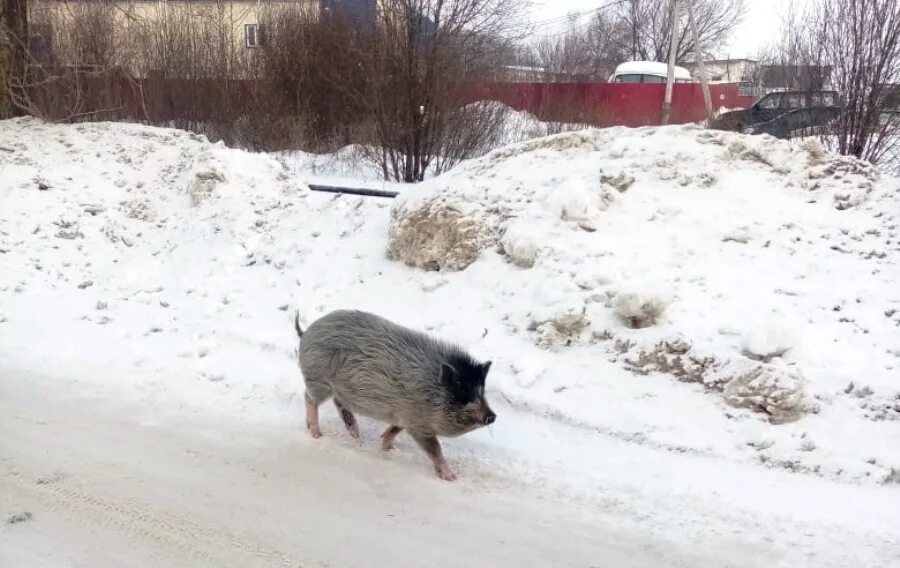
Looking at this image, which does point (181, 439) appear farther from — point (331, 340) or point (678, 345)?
point (678, 345)

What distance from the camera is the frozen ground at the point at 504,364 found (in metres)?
4.02

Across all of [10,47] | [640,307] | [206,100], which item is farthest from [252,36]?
[640,307]

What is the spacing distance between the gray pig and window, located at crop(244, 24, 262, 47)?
13896mm

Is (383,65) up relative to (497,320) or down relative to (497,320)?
up

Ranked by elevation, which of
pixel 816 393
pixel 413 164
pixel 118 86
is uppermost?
pixel 118 86

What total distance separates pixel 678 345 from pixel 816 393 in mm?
1049

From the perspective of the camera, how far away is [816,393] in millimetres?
5199

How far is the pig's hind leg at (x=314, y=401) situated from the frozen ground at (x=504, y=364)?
0.12 meters

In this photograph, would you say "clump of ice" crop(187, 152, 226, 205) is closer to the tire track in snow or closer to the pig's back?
the pig's back

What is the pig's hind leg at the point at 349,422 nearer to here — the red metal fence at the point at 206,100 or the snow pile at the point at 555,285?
the snow pile at the point at 555,285

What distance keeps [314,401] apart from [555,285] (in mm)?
2616

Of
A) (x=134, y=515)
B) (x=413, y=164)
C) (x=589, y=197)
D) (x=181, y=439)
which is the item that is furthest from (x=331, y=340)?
(x=413, y=164)

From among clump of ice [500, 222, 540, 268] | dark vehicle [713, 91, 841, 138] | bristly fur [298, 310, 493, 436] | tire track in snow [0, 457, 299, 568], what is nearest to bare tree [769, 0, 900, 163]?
dark vehicle [713, 91, 841, 138]

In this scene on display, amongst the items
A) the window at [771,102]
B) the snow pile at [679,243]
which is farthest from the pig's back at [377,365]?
the window at [771,102]
